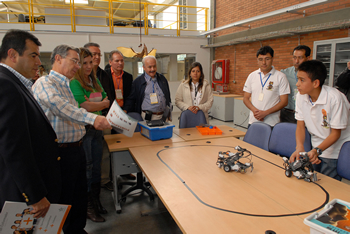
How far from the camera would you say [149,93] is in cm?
320

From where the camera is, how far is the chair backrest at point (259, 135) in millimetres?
2465

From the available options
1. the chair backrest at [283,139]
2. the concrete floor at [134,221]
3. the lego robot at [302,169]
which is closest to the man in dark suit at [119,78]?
the concrete floor at [134,221]

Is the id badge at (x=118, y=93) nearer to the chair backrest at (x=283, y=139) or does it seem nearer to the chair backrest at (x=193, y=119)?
the chair backrest at (x=193, y=119)

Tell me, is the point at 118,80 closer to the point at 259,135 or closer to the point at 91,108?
the point at 91,108

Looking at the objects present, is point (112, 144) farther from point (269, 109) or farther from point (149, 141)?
point (269, 109)

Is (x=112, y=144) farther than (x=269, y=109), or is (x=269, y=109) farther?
(x=269, y=109)

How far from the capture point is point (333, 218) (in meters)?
0.95

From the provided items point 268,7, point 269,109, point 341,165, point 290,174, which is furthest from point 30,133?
point 268,7

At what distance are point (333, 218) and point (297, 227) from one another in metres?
0.20

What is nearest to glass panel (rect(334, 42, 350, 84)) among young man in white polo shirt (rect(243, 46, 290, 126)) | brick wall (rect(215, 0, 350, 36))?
brick wall (rect(215, 0, 350, 36))

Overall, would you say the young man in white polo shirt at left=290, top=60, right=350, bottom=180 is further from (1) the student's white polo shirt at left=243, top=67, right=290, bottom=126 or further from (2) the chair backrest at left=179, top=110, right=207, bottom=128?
(2) the chair backrest at left=179, top=110, right=207, bottom=128

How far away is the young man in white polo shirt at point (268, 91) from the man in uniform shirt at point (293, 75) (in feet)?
0.75

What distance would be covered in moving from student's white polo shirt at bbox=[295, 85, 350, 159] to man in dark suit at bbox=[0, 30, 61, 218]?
191 cm

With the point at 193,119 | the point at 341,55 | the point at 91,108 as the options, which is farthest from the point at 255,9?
the point at 91,108
